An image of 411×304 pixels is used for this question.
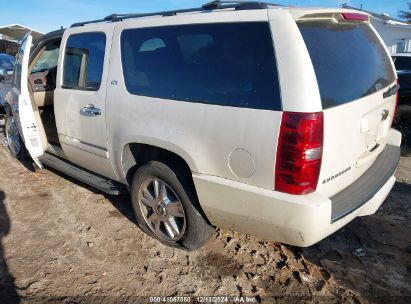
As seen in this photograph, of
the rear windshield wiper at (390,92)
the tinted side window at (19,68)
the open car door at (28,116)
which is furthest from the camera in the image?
the tinted side window at (19,68)

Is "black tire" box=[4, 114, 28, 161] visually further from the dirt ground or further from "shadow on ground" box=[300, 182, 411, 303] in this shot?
"shadow on ground" box=[300, 182, 411, 303]

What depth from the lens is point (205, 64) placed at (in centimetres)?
284

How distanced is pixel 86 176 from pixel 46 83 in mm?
2348

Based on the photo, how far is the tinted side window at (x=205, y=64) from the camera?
2.49 meters

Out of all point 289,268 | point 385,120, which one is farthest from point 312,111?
point 289,268

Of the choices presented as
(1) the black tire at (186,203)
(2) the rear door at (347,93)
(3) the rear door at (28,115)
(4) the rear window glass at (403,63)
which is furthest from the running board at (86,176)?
(4) the rear window glass at (403,63)

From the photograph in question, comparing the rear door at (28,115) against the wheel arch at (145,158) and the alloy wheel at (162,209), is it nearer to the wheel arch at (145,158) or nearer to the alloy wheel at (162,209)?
the wheel arch at (145,158)

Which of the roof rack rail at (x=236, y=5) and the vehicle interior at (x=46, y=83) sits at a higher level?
the roof rack rail at (x=236, y=5)

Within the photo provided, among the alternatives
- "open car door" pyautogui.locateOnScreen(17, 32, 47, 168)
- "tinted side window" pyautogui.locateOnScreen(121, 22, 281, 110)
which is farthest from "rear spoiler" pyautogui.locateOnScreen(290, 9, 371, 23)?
"open car door" pyautogui.locateOnScreen(17, 32, 47, 168)

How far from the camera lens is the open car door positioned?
15.3 feet

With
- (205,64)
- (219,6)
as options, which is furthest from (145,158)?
(219,6)

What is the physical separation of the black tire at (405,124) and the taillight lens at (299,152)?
473 centimetres

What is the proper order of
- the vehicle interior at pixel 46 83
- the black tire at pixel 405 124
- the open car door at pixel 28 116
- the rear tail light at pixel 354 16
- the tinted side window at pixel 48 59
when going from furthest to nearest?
the black tire at pixel 405 124 < the tinted side window at pixel 48 59 < the vehicle interior at pixel 46 83 < the open car door at pixel 28 116 < the rear tail light at pixel 354 16

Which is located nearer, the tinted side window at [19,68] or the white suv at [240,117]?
the white suv at [240,117]
